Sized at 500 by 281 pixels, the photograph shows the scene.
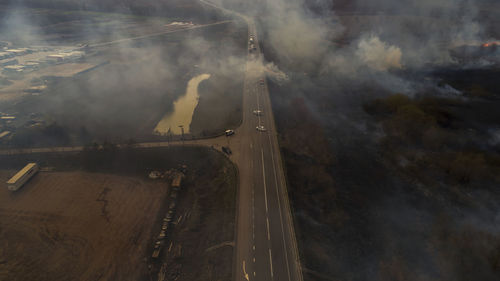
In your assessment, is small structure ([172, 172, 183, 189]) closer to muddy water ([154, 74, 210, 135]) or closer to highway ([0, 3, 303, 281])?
highway ([0, 3, 303, 281])

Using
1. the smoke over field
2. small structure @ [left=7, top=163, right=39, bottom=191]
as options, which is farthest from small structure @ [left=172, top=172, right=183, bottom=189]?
small structure @ [left=7, top=163, right=39, bottom=191]

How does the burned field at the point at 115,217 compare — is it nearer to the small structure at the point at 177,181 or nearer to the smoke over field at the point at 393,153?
the small structure at the point at 177,181

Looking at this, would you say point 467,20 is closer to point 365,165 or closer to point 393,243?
point 365,165

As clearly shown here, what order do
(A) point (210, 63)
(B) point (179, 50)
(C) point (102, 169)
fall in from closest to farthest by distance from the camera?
(C) point (102, 169)
(A) point (210, 63)
(B) point (179, 50)

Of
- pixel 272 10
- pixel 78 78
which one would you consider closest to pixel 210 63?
pixel 78 78

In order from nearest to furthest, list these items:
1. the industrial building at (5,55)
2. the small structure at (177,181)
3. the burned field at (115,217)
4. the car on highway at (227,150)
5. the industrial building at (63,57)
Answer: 1. the burned field at (115,217)
2. the small structure at (177,181)
3. the car on highway at (227,150)
4. the industrial building at (63,57)
5. the industrial building at (5,55)

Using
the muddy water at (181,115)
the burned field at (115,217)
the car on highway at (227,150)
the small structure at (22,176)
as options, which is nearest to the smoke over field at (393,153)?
the car on highway at (227,150)
